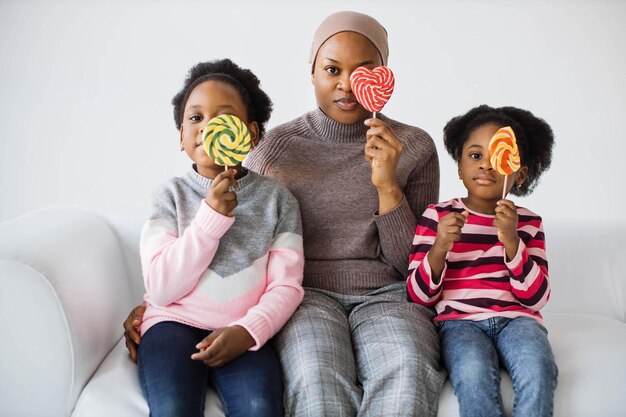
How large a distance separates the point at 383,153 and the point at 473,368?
0.69m

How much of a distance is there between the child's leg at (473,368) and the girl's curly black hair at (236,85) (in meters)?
0.91

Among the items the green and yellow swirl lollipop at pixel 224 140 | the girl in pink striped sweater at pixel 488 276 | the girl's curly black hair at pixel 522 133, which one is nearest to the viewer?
the girl in pink striped sweater at pixel 488 276

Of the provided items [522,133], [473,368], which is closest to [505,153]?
[522,133]

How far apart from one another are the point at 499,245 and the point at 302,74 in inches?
63.7

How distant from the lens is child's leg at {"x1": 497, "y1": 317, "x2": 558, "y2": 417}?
1864 millimetres

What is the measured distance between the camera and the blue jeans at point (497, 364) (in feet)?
6.12

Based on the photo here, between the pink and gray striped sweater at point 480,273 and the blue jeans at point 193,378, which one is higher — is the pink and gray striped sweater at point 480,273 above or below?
above

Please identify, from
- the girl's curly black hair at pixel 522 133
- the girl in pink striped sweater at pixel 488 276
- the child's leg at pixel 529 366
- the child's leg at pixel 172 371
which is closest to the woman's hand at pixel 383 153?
the girl in pink striped sweater at pixel 488 276

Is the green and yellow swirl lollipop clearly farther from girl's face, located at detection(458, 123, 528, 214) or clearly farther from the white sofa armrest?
girl's face, located at detection(458, 123, 528, 214)

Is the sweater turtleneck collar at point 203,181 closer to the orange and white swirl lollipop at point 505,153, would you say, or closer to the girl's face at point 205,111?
the girl's face at point 205,111

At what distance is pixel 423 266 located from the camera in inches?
84.4

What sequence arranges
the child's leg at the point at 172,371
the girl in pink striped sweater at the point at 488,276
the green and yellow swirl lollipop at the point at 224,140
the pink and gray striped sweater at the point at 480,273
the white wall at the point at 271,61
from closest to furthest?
the child's leg at the point at 172,371, the girl in pink striped sweater at the point at 488,276, the green and yellow swirl lollipop at the point at 224,140, the pink and gray striped sweater at the point at 480,273, the white wall at the point at 271,61

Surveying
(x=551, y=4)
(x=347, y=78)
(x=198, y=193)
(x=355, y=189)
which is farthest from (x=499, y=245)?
(x=551, y=4)

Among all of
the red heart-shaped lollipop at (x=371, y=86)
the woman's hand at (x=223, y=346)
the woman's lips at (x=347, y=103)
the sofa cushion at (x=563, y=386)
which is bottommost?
the sofa cushion at (x=563, y=386)
